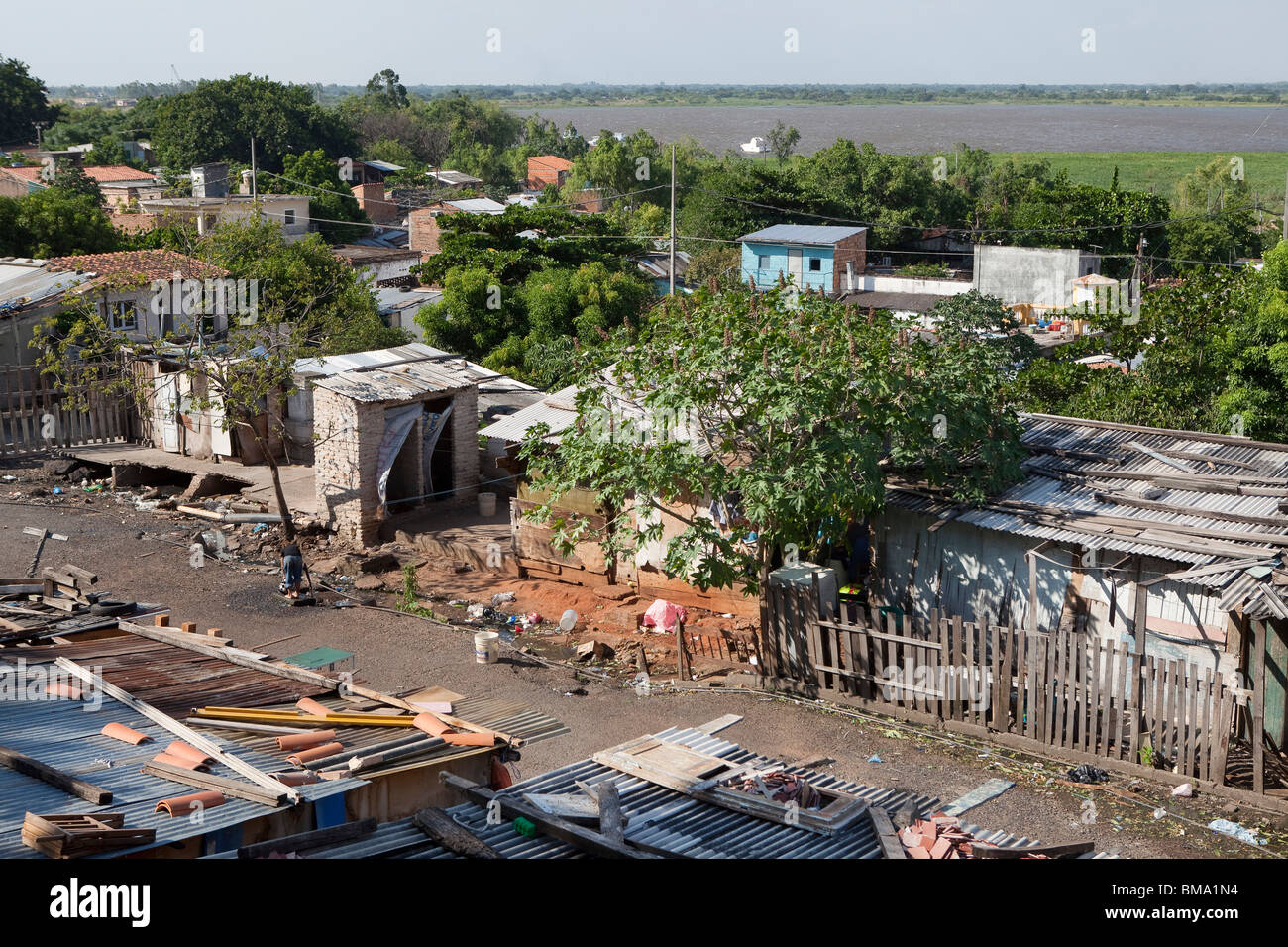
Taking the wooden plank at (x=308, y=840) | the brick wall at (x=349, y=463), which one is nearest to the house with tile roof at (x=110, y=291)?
the brick wall at (x=349, y=463)

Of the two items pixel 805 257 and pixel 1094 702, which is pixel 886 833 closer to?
pixel 1094 702

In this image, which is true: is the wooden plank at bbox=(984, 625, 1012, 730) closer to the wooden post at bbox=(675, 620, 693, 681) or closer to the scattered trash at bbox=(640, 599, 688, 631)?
the wooden post at bbox=(675, 620, 693, 681)

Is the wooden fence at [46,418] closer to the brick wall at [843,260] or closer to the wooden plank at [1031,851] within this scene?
the wooden plank at [1031,851]

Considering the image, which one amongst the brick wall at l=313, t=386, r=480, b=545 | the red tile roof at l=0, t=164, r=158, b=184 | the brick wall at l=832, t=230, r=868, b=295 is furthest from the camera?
the red tile roof at l=0, t=164, r=158, b=184

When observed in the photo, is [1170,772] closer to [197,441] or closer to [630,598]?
[630,598]

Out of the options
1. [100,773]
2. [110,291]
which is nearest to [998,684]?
[100,773]

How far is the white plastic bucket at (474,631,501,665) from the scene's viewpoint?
1404 cm

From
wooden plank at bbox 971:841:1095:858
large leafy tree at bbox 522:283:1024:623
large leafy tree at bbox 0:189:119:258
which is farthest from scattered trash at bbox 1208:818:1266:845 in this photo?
large leafy tree at bbox 0:189:119:258

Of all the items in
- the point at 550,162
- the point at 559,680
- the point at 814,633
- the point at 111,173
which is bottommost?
the point at 559,680

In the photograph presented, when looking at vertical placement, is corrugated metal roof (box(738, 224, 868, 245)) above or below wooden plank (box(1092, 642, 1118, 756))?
above

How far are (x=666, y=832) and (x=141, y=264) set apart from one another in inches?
851

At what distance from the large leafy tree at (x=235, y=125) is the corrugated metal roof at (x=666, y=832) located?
211ft

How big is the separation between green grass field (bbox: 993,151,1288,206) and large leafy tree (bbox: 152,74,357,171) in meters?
50.2

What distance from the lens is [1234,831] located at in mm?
9773
